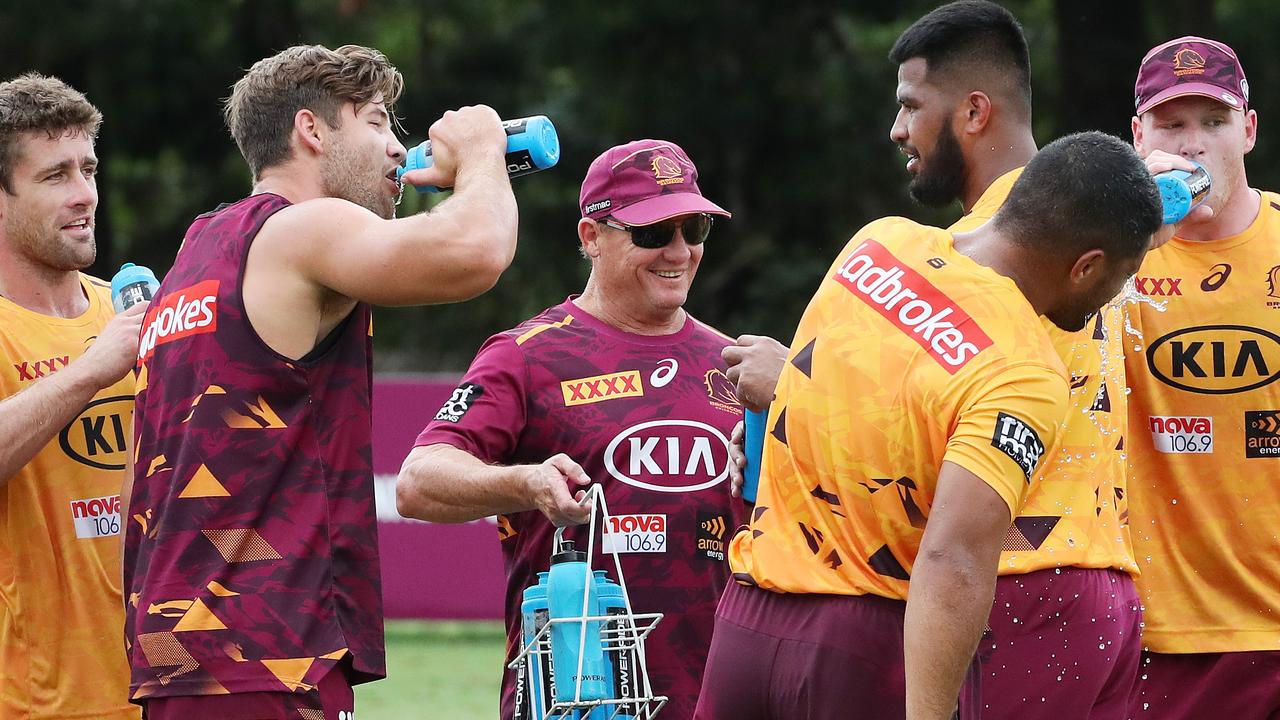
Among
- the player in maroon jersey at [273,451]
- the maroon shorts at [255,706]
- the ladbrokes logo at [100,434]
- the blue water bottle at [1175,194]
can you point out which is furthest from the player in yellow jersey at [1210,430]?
the ladbrokes logo at [100,434]

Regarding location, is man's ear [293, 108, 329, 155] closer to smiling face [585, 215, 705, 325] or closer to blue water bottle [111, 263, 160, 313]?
blue water bottle [111, 263, 160, 313]

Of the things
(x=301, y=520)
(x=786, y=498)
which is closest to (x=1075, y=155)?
(x=786, y=498)

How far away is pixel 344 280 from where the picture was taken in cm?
391

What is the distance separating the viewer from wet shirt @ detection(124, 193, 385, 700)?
3.91 metres

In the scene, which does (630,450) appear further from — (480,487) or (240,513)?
(240,513)

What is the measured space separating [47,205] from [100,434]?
759 millimetres

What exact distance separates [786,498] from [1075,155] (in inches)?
40.0

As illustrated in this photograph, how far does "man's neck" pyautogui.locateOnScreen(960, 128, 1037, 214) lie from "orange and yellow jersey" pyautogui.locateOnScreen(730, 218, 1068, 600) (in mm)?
971

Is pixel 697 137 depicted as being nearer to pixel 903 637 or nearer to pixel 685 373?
pixel 685 373

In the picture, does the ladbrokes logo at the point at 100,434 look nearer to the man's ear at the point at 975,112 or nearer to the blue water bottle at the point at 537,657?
the blue water bottle at the point at 537,657

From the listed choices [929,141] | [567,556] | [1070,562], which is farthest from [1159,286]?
[567,556]

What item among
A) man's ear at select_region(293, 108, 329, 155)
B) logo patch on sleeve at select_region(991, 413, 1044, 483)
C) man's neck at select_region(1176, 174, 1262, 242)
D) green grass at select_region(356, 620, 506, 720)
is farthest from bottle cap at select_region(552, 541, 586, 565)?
green grass at select_region(356, 620, 506, 720)

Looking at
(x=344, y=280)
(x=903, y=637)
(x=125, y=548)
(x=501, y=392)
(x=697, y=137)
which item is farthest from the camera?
Result: (x=697, y=137)

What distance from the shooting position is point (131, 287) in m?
4.96
